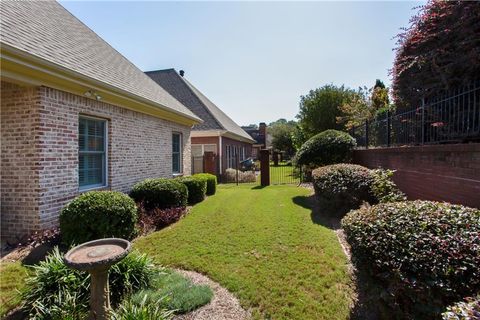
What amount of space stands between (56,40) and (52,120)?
8.09ft

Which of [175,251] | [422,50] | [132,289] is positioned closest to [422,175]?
[422,50]

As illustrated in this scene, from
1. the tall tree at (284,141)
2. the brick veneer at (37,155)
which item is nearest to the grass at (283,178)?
the brick veneer at (37,155)

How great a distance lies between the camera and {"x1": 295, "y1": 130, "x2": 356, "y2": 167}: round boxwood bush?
10.3 m

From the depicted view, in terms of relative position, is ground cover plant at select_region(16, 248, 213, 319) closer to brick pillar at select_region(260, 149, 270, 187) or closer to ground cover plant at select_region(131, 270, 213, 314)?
ground cover plant at select_region(131, 270, 213, 314)

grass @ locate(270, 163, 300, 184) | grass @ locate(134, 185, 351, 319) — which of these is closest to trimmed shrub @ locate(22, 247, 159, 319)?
grass @ locate(134, 185, 351, 319)

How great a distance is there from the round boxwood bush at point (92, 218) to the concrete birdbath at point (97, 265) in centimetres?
224

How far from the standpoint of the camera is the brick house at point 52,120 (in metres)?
5.26

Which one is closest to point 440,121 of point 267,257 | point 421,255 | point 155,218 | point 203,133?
point 421,255

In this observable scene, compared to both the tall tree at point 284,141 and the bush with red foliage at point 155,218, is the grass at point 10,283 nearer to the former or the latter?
the bush with red foliage at point 155,218

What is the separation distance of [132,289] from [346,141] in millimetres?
9008

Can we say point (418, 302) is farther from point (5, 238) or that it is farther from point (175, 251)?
point (5, 238)

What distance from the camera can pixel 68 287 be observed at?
3.35m

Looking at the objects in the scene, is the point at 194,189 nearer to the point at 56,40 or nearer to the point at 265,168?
the point at 265,168

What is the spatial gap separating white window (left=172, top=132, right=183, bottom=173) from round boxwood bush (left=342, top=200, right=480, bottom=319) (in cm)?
984
